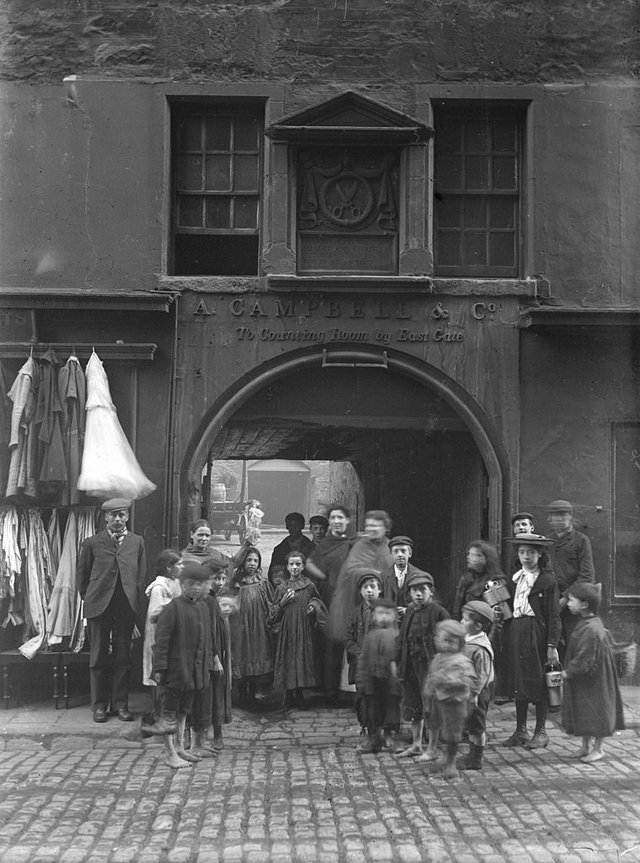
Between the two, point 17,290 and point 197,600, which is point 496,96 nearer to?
point 17,290

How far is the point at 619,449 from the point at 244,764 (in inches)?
179

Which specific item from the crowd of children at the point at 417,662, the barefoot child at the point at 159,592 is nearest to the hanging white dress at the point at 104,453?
the barefoot child at the point at 159,592

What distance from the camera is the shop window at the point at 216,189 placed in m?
9.05

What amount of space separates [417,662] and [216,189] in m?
4.93

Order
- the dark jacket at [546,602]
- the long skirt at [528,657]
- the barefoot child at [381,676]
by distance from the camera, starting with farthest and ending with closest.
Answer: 1. the dark jacket at [546,602]
2. the long skirt at [528,657]
3. the barefoot child at [381,676]

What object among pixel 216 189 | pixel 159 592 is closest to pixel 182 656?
pixel 159 592

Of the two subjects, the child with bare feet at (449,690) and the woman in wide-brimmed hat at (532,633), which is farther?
the woman in wide-brimmed hat at (532,633)

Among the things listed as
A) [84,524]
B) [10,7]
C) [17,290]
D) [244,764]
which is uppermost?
[10,7]

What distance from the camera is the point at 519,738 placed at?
7.26 m

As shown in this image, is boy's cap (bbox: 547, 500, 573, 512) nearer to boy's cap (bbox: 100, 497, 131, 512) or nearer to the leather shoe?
boy's cap (bbox: 100, 497, 131, 512)

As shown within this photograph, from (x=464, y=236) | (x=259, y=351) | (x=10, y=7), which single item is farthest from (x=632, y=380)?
(x=10, y=7)

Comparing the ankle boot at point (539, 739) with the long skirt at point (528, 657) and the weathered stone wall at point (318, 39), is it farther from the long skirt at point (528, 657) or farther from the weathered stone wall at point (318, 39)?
the weathered stone wall at point (318, 39)

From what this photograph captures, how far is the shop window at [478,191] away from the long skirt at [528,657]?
3.50m

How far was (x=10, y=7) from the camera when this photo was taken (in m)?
8.88
